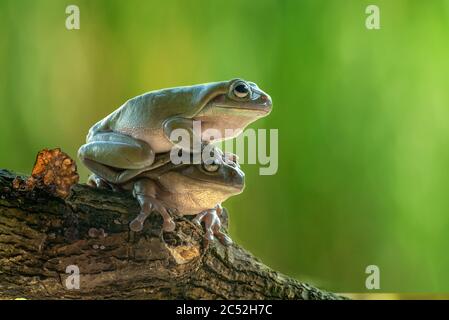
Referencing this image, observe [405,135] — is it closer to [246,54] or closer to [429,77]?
[429,77]

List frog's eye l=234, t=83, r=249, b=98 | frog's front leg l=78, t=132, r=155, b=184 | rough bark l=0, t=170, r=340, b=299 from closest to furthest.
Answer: rough bark l=0, t=170, r=340, b=299
frog's front leg l=78, t=132, r=155, b=184
frog's eye l=234, t=83, r=249, b=98

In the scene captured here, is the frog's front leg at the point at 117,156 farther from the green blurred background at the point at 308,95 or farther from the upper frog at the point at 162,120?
the green blurred background at the point at 308,95

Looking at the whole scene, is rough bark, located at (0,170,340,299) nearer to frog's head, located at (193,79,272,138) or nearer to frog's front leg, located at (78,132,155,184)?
frog's front leg, located at (78,132,155,184)

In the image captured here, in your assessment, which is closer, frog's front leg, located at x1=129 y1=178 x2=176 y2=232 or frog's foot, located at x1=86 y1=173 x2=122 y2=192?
frog's front leg, located at x1=129 y1=178 x2=176 y2=232

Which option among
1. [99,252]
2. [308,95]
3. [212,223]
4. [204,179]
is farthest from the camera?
[308,95]

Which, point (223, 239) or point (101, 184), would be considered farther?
point (223, 239)

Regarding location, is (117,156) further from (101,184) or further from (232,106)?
(232,106)

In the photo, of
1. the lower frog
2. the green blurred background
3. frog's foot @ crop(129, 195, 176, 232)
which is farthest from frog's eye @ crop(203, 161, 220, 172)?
the green blurred background

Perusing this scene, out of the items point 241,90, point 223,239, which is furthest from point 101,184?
point 241,90

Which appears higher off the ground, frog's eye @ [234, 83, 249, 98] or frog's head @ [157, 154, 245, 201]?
frog's eye @ [234, 83, 249, 98]
